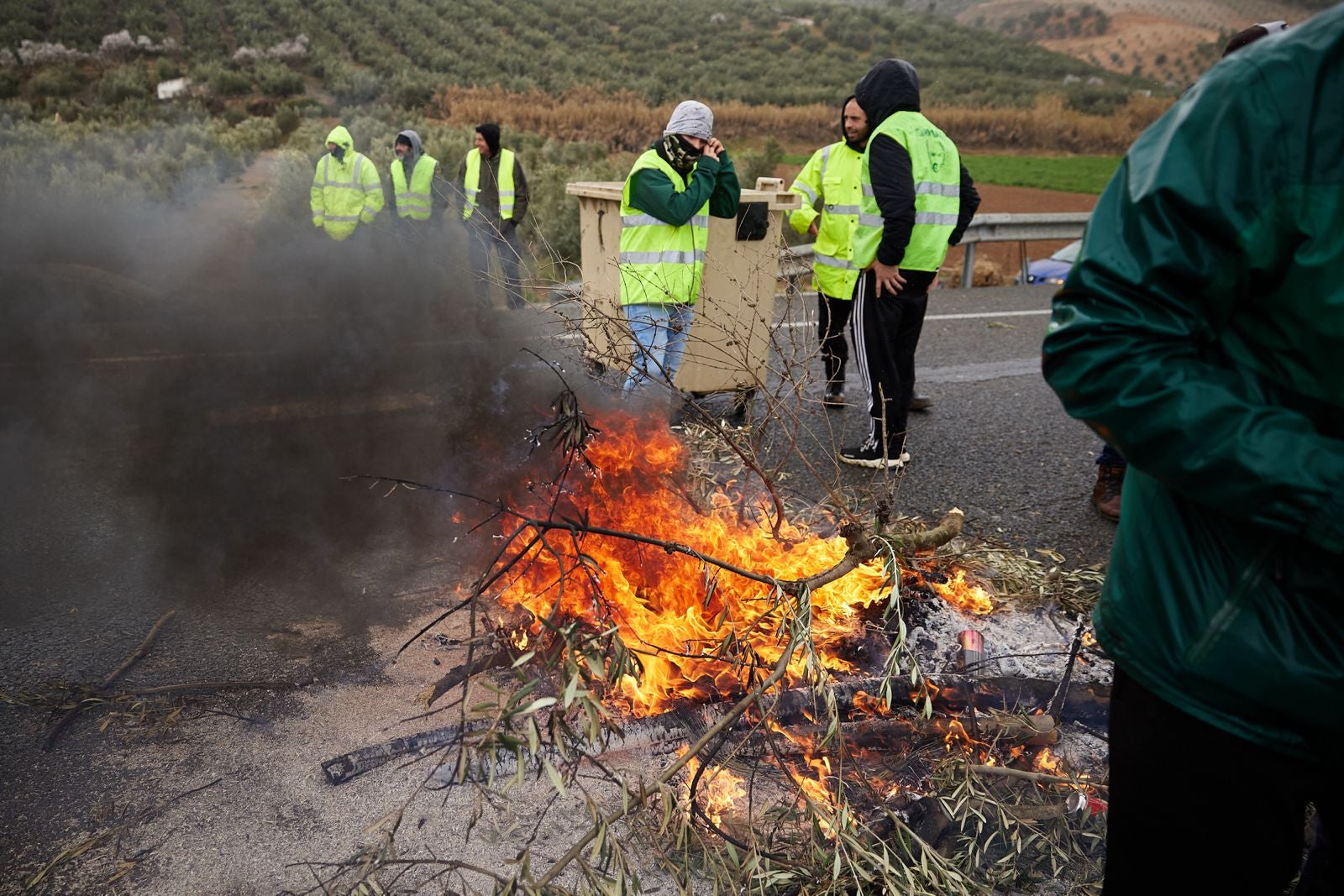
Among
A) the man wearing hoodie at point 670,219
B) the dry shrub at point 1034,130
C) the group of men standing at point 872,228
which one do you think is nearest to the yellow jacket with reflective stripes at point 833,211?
the group of men standing at point 872,228

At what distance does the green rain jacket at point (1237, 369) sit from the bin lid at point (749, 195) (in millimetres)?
4971

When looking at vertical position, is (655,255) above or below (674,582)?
above

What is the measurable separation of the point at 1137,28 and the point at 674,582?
10636 centimetres

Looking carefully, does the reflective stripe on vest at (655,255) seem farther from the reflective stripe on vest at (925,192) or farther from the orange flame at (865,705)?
the orange flame at (865,705)

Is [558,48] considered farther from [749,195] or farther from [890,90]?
[890,90]

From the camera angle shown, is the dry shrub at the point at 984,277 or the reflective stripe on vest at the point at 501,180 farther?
the dry shrub at the point at 984,277

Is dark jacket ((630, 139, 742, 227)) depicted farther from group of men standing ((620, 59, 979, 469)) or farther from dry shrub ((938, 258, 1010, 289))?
dry shrub ((938, 258, 1010, 289))

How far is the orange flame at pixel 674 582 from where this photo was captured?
3.02 m

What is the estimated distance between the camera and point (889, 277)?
206 inches

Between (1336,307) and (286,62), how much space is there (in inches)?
1153

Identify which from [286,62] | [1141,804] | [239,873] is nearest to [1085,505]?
[1141,804]

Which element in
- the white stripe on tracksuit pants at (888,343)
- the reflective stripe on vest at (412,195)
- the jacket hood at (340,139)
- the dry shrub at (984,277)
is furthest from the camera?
the dry shrub at (984,277)

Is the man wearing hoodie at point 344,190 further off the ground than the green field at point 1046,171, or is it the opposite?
the man wearing hoodie at point 344,190

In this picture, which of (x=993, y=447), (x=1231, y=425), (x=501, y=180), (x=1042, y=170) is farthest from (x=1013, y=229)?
(x=1042, y=170)
